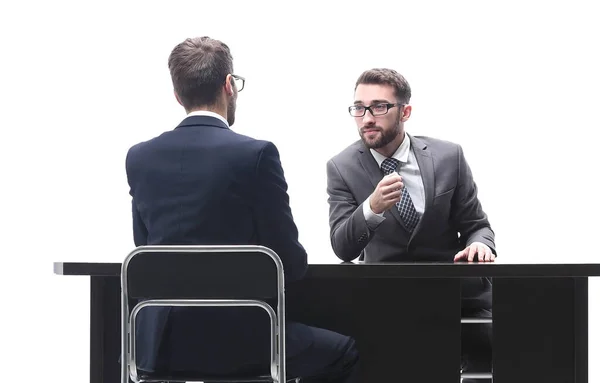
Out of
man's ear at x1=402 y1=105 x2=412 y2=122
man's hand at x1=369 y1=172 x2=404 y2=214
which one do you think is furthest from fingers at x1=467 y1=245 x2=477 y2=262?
man's ear at x1=402 y1=105 x2=412 y2=122

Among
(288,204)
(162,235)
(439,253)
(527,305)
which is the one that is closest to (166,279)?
(162,235)

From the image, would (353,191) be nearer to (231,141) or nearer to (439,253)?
(439,253)

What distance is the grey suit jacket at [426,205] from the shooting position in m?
3.32

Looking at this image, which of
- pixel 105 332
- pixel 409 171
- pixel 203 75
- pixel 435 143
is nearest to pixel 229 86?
pixel 203 75

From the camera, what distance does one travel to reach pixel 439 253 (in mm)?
3340

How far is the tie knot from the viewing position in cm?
341

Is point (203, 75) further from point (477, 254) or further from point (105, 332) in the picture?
point (477, 254)

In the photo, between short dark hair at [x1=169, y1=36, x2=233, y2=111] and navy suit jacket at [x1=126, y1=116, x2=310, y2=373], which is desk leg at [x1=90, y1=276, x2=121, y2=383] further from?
short dark hair at [x1=169, y1=36, x2=233, y2=111]

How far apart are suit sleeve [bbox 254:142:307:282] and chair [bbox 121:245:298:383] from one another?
109mm

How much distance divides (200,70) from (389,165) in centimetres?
116

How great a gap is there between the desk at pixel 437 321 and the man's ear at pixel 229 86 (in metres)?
0.66

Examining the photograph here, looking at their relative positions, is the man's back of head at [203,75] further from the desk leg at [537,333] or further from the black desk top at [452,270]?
the desk leg at [537,333]

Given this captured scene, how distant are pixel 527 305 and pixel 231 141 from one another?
3.47 ft

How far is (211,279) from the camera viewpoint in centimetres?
Answer: 227
